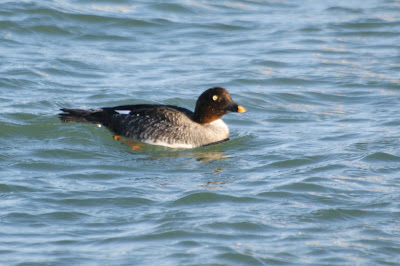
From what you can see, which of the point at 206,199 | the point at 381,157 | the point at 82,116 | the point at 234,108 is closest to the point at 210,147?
the point at 234,108

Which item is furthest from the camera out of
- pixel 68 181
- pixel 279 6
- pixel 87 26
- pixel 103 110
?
pixel 279 6

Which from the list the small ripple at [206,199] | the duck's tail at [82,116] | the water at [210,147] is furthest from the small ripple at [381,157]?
the duck's tail at [82,116]

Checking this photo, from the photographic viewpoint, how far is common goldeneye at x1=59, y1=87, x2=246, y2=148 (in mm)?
11586

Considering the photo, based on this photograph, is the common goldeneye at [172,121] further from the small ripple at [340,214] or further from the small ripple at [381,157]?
the small ripple at [340,214]

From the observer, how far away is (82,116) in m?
12.0

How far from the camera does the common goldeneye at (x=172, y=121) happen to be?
1159 cm

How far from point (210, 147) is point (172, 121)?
0.72m

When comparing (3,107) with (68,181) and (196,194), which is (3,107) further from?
(196,194)

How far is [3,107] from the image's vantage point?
12.8 meters

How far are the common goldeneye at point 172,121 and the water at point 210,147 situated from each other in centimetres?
22

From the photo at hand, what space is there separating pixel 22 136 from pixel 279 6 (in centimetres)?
1086

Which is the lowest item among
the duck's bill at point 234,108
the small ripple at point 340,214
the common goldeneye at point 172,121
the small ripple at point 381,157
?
the small ripple at point 340,214

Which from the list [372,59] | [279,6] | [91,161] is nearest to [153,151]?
[91,161]

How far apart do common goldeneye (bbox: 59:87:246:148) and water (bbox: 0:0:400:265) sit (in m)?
0.22
